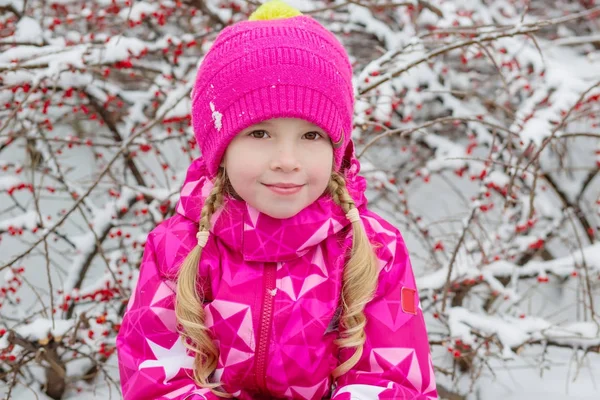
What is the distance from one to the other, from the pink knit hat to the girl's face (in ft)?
0.09

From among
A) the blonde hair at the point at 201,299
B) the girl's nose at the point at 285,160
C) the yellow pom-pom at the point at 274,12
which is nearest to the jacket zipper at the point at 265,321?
the blonde hair at the point at 201,299

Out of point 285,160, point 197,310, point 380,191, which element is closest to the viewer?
point 285,160

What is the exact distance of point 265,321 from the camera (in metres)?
1.36

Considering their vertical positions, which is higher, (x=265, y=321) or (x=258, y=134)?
(x=258, y=134)

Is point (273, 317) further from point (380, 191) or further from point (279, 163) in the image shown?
point (380, 191)

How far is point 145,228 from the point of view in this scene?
9.63ft

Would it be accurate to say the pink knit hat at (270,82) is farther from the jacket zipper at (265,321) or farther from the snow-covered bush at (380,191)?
the snow-covered bush at (380,191)

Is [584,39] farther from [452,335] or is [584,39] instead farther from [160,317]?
[160,317]

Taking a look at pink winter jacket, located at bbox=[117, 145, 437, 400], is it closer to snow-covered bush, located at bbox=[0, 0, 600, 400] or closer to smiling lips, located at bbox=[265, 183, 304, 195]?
smiling lips, located at bbox=[265, 183, 304, 195]

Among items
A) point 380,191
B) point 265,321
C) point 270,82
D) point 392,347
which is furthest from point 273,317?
point 380,191

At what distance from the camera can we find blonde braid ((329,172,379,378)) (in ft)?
4.51

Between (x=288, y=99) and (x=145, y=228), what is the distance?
1890 mm

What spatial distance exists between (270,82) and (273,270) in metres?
0.44

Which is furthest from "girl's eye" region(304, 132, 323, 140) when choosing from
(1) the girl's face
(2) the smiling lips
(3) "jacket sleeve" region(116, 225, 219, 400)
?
(3) "jacket sleeve" region(116, 225, 219, 400)
